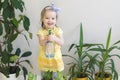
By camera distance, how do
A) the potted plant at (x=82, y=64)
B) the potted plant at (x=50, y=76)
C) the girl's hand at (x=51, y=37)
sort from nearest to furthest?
the girl's hand at (x=51, y=37) → the potted plant at (x=50, y=76) → the potted plant at (x=82, y=64)

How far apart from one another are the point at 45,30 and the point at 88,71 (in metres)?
0.76

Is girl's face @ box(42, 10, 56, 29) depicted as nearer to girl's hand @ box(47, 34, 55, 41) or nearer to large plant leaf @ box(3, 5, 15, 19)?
girl's hand @ box(47, 34, 55, 41)

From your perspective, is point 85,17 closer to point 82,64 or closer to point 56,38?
point 82,64

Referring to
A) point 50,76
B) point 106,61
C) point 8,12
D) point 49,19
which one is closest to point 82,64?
point 106,61

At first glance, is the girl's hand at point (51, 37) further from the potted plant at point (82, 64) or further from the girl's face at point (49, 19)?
the potted plant at point (82, 64)

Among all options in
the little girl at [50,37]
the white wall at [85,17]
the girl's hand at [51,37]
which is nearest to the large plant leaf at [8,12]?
the white wall at [85,17]

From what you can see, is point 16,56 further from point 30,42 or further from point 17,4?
point 17,4

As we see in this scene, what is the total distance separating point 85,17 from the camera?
2.61 metres

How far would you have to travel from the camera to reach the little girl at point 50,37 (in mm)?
2086

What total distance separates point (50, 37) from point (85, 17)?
69 centimetres

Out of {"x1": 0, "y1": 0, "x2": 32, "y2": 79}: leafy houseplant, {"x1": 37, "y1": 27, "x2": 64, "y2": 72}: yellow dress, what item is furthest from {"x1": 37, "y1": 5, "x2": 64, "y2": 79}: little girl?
{"x1": 0, "y1": 0, "x2": 32, "y2": 79}: leafy houseplant

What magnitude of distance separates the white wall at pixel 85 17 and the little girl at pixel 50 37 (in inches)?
19.5

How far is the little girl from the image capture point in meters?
2.09

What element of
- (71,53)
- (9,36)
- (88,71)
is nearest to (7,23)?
(9,36)
